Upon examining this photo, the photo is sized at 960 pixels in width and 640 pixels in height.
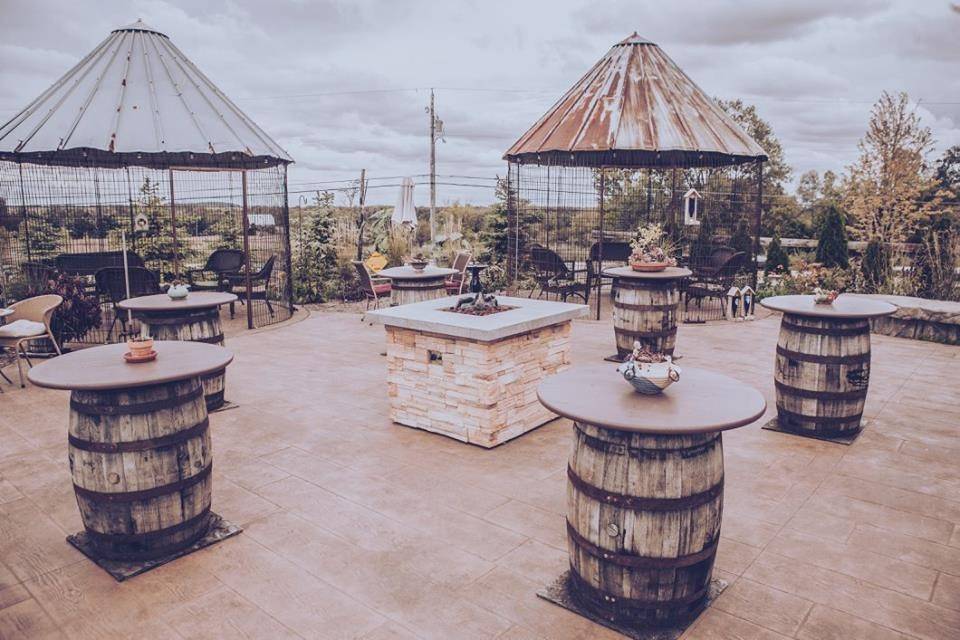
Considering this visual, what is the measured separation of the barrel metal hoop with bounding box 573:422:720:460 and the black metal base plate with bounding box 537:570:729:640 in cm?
77

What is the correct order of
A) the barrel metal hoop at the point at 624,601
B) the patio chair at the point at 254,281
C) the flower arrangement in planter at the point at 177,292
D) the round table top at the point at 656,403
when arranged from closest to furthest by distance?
1. the round table top at the point at 656,403
2. the barrel metal hoop at the point at 624,601
3. the flower arrangement in planter at the point at 177,292
4. the patio chair at the point at 254,281

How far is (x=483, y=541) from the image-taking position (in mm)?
3438

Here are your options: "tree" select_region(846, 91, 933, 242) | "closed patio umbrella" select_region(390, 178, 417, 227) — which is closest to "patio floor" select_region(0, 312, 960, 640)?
"closed patio umbrella" select_region(390, 178, 417, 227)

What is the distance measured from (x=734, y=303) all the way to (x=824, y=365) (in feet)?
18.4

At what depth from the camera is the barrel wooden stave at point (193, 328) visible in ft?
17.4

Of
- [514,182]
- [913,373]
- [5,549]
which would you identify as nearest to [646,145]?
[514,182]

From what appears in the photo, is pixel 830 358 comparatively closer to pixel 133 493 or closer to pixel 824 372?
pixel 824 372

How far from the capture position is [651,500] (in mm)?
2523

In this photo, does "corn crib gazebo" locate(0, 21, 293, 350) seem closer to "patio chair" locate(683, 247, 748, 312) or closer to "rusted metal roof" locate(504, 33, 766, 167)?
"rusted metal roof" locate(504, 33, 766, 167)

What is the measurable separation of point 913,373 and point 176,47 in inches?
460

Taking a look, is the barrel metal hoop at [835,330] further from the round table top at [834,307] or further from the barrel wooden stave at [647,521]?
the barrel wooden stave at [647,521]

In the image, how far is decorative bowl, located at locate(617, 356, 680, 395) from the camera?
284cm

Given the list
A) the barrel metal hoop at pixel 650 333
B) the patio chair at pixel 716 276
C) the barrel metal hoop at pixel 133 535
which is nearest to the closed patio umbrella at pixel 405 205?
the patio chair at pixel 716 276

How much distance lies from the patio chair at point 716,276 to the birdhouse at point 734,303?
15 centimetres
